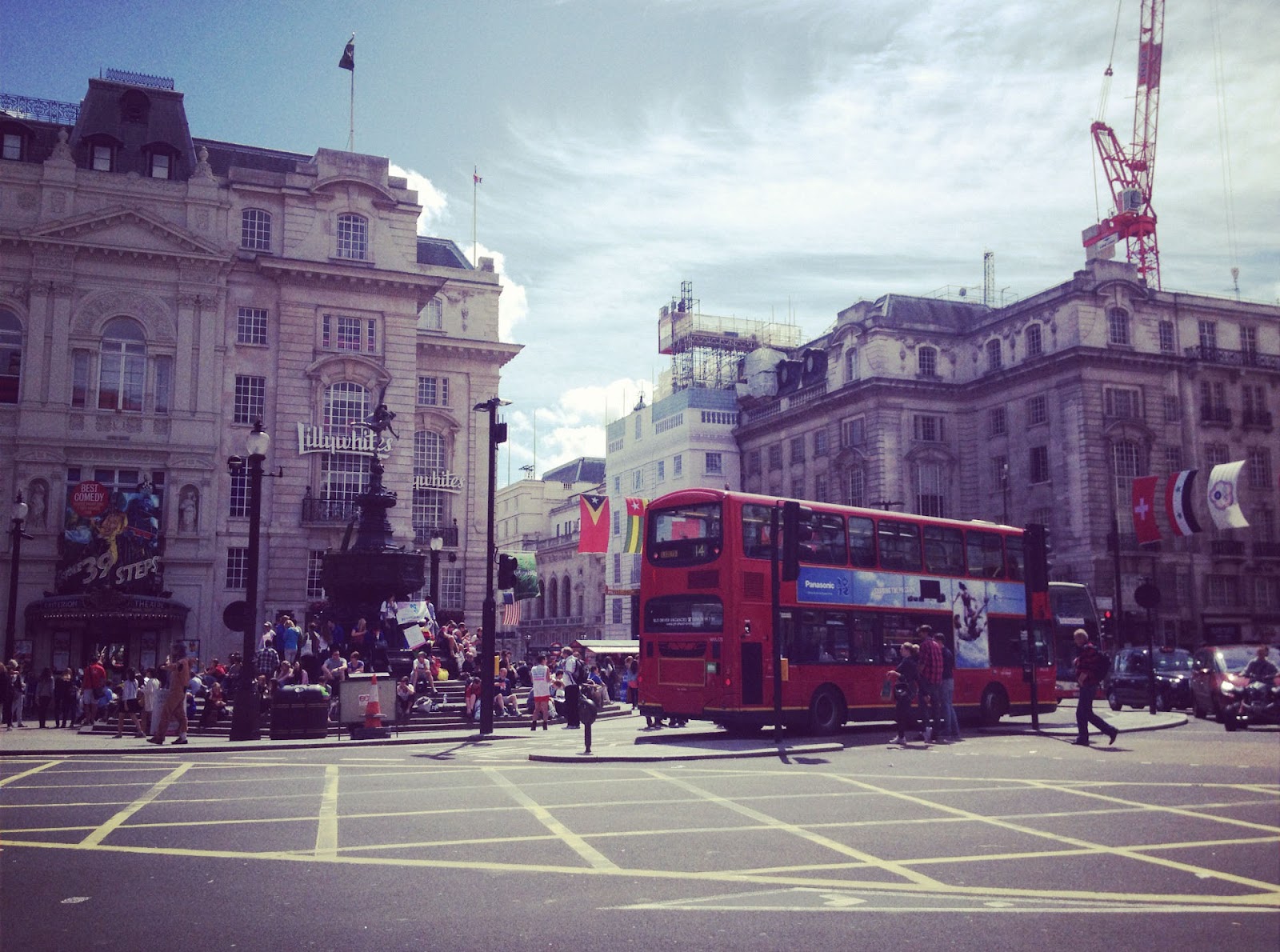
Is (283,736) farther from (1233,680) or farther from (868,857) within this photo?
(1233,680)

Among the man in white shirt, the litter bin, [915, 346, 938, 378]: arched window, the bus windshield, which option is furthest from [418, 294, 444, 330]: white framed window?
the bus windshield

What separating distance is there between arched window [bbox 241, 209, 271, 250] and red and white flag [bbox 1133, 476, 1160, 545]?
115 ft

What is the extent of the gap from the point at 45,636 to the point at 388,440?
46.8 feet

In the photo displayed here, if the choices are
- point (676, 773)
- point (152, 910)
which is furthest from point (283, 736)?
point (152, 910)

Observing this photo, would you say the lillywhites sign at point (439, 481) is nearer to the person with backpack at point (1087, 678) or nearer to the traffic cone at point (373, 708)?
the traffic cone at point (373, 708)

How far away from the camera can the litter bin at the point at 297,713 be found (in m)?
21.7

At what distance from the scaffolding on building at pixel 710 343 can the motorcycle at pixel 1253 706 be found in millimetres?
59414

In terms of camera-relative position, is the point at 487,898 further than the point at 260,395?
No

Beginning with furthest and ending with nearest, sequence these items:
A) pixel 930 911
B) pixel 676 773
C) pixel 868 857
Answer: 1. pixel 676 773
2. pixel 868 857
3. pixel 930 911

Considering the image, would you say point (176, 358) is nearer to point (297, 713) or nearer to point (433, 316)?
point (433, 316)

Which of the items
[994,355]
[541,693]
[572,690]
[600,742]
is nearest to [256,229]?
[541,693]

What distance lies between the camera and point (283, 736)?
Result: 2177cm

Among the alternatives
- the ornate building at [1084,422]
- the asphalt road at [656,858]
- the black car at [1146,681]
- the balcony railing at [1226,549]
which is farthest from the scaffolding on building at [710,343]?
Answer: the asphalt road at [656,858]

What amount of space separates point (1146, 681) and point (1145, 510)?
49.3 feet
